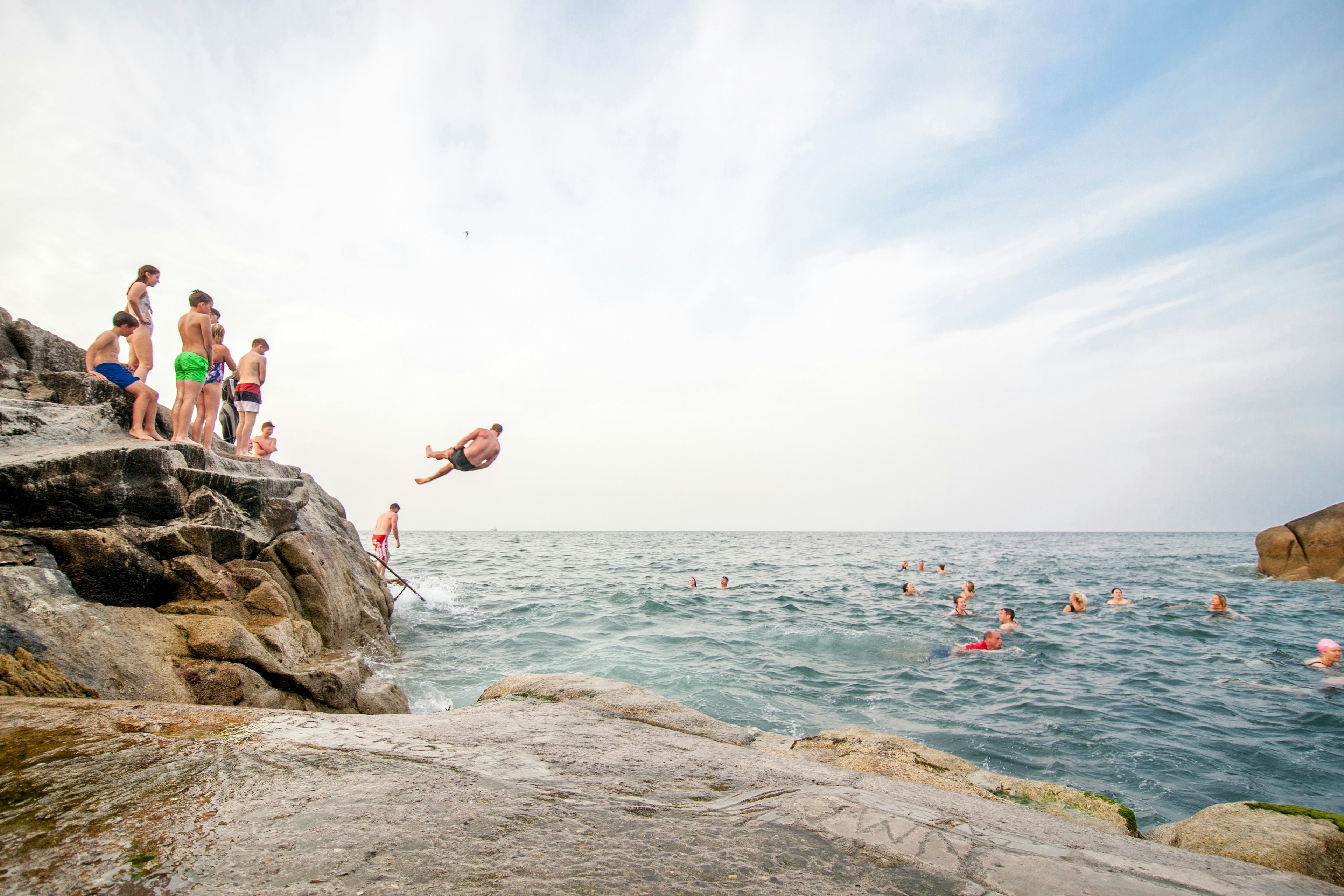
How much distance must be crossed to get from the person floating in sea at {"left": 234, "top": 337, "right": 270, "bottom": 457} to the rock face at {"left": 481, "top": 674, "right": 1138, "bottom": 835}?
7.15m

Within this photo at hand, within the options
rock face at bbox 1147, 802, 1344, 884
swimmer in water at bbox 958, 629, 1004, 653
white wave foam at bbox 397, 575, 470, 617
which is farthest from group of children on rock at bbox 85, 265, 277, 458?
swimmer in water at bbox 958, 629, 1004, 653

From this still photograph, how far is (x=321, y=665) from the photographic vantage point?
5.86m

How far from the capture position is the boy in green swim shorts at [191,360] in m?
7.48

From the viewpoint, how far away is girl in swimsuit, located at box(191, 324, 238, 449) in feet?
27.0

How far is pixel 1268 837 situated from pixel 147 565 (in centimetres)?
884

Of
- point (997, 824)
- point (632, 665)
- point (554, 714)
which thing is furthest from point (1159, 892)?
point (632, 665)

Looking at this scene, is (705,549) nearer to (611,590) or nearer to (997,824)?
(611,590)

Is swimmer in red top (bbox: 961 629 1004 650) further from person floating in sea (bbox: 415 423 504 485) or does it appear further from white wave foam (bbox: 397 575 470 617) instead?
white wave foam (bbox: 397 575 470 617)

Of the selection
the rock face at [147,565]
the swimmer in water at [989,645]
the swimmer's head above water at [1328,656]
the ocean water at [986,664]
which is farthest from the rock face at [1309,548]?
the rock face at [147,565]

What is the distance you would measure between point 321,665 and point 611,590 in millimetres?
15482

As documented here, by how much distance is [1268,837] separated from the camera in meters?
3.64

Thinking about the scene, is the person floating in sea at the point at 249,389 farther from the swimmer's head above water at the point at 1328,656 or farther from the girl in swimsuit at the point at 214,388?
the swimmer's head above water at the point at 1328,656

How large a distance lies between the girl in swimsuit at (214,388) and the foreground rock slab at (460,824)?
606 centimetres

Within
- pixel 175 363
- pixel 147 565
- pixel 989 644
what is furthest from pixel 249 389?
pixel 989 644
